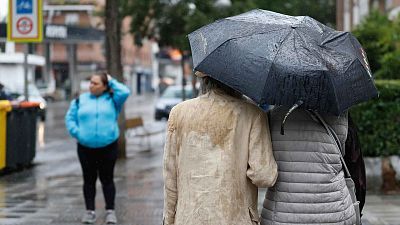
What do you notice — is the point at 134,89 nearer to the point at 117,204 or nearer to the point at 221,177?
the point at 117,204

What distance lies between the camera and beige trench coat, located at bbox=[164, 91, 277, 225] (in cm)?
379

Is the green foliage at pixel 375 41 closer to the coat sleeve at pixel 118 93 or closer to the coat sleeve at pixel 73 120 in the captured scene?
the coat sleeve at pixel 118 93

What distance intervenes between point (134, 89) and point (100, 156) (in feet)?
262

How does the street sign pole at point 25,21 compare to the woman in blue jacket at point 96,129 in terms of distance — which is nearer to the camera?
the woman in blue jacket at point 96,129

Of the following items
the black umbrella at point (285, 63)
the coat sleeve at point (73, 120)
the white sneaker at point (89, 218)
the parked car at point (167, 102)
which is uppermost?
the black umbrella at point (285, 63)

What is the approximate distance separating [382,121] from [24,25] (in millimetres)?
6643

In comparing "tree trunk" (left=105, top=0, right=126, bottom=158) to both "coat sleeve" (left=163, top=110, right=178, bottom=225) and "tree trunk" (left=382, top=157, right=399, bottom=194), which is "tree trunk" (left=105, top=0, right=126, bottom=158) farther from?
"coat sleeve" (left=163, top=110, right=178, bottom=225)

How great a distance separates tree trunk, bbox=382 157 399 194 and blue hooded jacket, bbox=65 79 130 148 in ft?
13.0

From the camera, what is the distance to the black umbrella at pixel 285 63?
371cm

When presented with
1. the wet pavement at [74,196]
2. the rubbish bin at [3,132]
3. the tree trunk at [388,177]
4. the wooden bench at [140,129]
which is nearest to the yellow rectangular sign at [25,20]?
the rubbish bin at [3,132]

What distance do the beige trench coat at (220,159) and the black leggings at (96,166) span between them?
13.6 feet

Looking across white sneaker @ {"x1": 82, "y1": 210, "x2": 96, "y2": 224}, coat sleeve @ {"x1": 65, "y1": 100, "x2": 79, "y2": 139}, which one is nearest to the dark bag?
coat sleeve @ {"x1": 65, "y1": 100, "x2": 79, "y2": 139}

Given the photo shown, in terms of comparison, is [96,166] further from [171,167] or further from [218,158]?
[218,158]

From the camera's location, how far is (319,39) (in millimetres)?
3918
